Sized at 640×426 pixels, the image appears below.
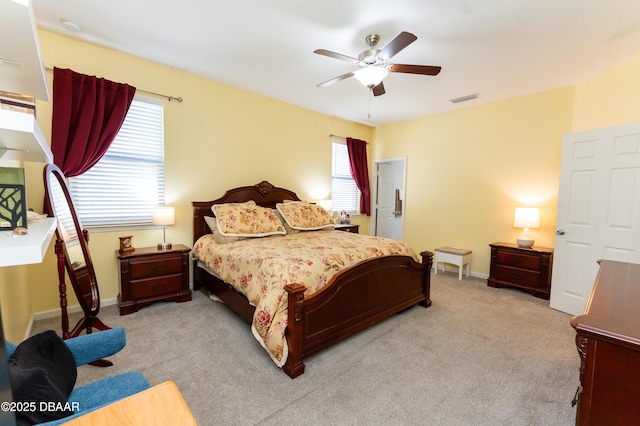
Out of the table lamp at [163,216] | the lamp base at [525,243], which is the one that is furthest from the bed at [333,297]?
the lamp base at [525,243]

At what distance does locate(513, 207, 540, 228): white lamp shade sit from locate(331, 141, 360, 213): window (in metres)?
2.77

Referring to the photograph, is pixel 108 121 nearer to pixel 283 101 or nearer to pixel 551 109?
pixel 283 101

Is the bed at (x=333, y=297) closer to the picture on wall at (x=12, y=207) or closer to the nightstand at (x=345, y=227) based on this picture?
the nightstand at (x=345, y=227)

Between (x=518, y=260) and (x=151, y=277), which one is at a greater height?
(x=518, y=260)

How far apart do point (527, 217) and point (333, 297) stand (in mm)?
3080

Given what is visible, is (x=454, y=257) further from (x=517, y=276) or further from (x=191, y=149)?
(x=191, y=149)

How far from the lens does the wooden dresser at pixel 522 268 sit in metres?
3.49

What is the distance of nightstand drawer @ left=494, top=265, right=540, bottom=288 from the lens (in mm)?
3559

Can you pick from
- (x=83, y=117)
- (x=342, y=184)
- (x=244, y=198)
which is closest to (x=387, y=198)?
(x=342, y=184)

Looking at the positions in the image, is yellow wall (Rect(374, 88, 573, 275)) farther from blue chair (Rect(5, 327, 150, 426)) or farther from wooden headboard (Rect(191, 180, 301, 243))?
blue chair (Rect(5, 327, 150, 426))

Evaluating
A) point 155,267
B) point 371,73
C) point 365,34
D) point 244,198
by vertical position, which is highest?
point 365,34

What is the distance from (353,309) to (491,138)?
355 cm

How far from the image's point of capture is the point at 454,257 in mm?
4258

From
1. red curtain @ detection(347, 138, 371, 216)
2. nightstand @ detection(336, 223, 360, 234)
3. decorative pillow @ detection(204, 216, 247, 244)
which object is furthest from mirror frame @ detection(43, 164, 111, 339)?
red curtain @ detection(347, 138, 371, 216)
